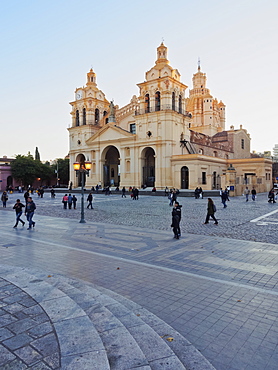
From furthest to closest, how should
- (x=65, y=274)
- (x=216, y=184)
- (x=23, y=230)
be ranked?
(x=216, y=184) < (x=23, y=230) < (x=65, y=274)

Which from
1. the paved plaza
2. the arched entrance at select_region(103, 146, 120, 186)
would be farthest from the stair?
the arched entrance at select_region(103, 146, 120, 186)

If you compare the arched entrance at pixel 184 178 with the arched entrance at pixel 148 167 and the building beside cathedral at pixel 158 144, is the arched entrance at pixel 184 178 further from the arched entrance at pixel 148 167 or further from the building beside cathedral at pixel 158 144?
the arched entrance at pixel 148 167

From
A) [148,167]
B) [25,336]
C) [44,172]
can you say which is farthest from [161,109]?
[25,336]

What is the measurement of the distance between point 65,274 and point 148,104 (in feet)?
150

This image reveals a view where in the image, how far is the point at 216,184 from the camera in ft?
155

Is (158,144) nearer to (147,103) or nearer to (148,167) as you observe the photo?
(148,167)

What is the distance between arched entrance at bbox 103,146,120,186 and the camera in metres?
55.8

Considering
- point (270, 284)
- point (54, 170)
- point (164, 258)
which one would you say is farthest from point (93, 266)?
point (54, 170)

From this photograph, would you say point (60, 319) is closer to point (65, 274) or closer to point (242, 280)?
point (65, 274)

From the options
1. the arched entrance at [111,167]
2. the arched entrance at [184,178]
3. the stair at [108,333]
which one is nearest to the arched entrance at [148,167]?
the arched entrance at [184,178]

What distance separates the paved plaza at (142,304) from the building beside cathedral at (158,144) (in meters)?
29.6

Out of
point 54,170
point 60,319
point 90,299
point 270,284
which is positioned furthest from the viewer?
point 54,170

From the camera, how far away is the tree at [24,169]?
6250cm

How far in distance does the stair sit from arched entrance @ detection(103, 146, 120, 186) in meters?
50.7
